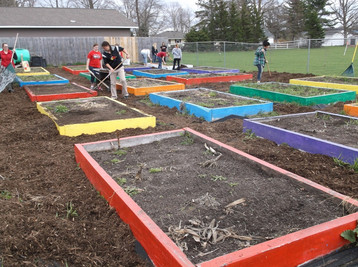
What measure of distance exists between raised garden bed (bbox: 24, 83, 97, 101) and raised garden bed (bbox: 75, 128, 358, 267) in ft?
19.8

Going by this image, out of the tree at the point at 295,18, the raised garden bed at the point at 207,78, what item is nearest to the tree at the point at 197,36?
the tree at the point at 295,18

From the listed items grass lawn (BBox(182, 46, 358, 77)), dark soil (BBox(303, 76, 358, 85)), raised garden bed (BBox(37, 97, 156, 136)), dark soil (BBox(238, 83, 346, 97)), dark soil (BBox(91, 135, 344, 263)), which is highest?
grass lawn (BBox(182, 46, 358, 77))

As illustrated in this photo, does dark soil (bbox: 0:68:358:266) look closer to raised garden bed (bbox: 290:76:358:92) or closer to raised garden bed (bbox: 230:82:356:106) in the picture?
raised garden bed (bbox: 230:82:356:106)

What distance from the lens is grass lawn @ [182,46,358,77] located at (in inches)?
804

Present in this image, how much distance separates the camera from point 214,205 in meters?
3.39

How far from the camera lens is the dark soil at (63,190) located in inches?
112

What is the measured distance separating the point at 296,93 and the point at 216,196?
694cm

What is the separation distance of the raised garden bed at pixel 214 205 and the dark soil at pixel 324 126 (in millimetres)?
1966

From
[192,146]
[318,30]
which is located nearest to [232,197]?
[192,146]

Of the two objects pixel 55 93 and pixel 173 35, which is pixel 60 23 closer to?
pixel 55 93

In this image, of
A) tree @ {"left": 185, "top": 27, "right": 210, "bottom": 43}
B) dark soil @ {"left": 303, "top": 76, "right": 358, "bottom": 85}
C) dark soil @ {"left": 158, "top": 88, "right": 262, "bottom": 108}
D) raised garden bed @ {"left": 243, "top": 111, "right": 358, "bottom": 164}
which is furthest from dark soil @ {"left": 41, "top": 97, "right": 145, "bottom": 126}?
tree @ {"left": 185, "top": 27, "right": 210, "bottom": 43}

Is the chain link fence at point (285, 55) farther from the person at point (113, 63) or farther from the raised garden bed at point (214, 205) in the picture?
the raised garden bed at point (214, 205)

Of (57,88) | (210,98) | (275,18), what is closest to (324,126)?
(210,98)

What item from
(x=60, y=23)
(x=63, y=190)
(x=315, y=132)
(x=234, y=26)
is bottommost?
(x=63, y=190)
